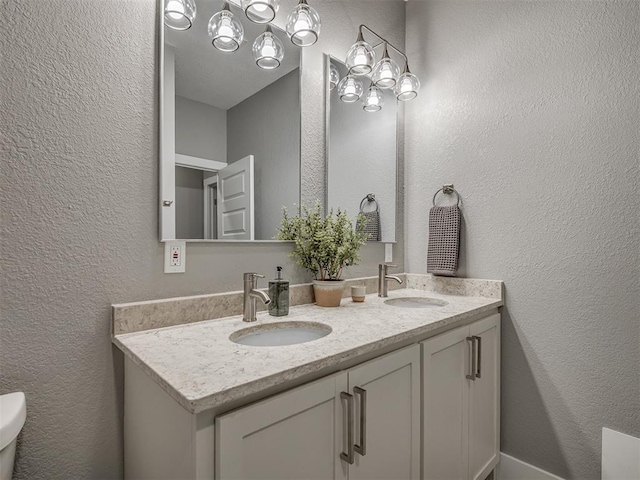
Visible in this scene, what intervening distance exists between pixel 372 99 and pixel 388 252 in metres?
0.86

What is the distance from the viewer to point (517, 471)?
1605 millimetres

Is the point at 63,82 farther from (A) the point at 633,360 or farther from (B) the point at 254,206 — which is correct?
(A) the point at 633,360

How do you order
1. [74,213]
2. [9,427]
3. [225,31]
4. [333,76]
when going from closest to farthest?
[9,427] → [74,213] → [225,31] → [333,76]

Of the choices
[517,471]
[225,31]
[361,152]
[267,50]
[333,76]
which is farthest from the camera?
[361,152]

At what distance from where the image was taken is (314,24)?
1.34m

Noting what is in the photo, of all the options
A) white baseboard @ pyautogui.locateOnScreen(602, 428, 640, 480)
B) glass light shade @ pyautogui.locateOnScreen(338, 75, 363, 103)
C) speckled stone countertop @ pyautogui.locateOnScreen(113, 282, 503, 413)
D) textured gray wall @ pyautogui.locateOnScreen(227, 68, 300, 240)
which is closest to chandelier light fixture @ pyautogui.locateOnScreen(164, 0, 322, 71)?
textured gray wall @ pyautogui.locateOnScreen(227, 68, 300, 240)

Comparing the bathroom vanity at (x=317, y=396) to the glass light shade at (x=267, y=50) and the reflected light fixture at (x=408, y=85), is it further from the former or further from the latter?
the reflected light fixture at (x=408, y=85)

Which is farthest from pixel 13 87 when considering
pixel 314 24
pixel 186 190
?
pixel 314 24

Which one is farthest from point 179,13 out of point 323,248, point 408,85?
point 408,85

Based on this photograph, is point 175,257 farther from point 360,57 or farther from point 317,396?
point 360,57

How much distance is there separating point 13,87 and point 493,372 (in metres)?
2.00

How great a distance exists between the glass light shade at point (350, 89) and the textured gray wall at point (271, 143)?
28cm

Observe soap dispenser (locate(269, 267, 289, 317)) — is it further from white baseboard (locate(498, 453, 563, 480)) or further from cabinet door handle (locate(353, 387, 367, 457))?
white baseboard (locate(498, 453, 563, 480))

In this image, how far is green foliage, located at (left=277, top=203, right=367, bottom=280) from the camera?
4.83 feet
